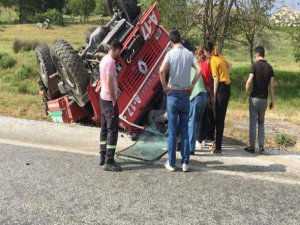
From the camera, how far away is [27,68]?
60.8ft

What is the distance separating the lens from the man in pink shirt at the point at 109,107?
19.5ft

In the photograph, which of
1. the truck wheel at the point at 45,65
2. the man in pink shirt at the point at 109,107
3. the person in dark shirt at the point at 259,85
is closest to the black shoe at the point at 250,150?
the person in dark shirt at the point at 259,85

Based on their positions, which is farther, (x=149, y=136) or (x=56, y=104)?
(x=56, y=104)

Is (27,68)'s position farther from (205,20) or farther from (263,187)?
(263,187)

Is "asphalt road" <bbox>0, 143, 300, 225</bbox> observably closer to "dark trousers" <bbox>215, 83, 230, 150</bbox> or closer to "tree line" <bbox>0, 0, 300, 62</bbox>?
"dark trousers" <bbox>215, 83, 230, 150</bbox>

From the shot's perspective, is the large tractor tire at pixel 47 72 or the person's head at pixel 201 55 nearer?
the person's head at pixel 201 55

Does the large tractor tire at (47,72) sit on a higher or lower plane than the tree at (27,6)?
lower

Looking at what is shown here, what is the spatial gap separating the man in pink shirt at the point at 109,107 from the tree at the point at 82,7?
7831 cm

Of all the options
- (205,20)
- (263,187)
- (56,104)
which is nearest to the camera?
(263,187)

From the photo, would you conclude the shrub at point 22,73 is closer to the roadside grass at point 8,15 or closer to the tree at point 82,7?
the roadside grass at point 8,15

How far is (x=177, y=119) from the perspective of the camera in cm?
611

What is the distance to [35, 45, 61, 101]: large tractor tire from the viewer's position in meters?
8.87

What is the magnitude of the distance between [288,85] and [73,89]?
1967 cm

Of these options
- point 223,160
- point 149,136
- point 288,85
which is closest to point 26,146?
point 149,136
